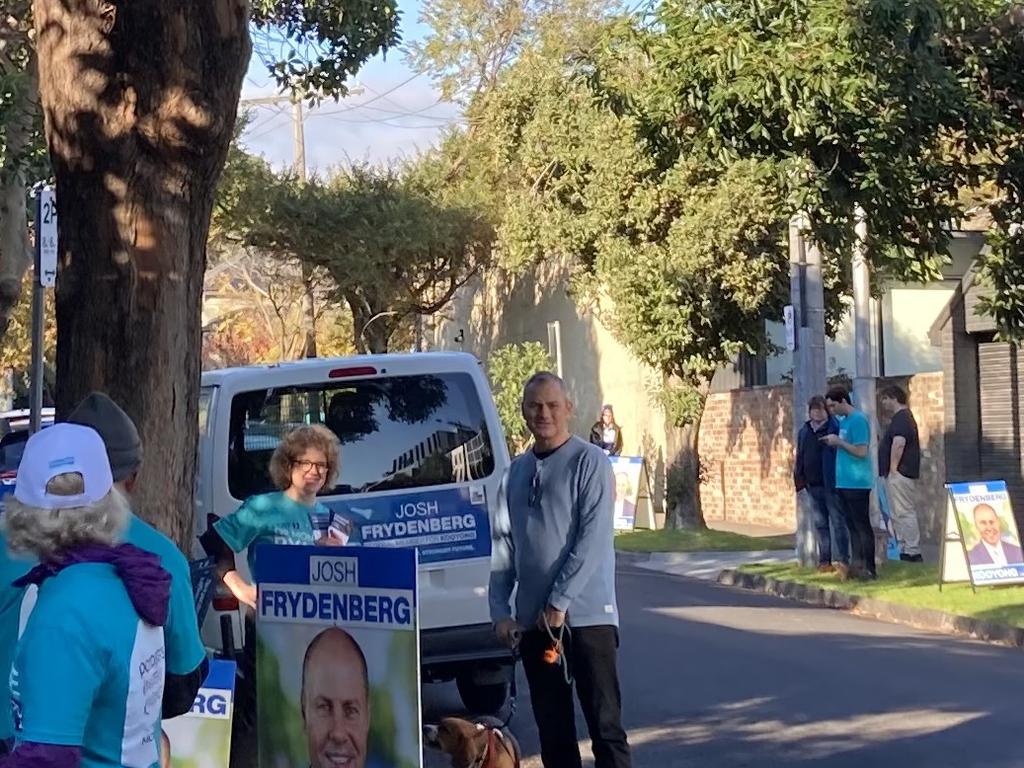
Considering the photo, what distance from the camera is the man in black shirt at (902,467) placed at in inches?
694

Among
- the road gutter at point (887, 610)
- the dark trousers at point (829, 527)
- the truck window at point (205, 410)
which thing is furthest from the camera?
the dark trousers at point (829, 527)

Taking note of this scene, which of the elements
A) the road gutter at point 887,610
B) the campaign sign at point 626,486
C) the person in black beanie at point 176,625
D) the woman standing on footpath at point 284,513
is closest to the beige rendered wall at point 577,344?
the campaign sign at point 626,486

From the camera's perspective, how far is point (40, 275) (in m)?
10.1

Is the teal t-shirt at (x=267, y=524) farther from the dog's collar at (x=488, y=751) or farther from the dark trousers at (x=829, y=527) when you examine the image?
the dark trousers at (x=829, y=527)

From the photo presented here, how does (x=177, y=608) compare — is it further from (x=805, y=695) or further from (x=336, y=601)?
(x=805, y=695)

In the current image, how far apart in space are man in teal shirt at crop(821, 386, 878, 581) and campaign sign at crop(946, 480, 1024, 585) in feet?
3.89

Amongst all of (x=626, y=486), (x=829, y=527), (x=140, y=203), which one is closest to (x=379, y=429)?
(x=140, y=203)

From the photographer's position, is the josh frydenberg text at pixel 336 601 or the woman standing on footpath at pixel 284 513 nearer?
the josh frydenberg text at pixel 336 601

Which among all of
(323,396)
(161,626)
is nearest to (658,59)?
(323,396)

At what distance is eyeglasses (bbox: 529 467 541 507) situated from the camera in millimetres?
6891

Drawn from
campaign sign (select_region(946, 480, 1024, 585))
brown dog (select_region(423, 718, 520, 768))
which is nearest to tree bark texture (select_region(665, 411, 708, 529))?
campaign sign (select_region(946, 480, 1024, 585))

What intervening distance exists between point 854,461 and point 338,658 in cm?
1152

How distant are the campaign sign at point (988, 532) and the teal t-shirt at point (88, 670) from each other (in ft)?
41.5

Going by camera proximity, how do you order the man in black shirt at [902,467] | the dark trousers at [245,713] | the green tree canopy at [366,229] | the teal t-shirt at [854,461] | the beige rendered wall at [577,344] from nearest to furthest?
1. the dark trousers at [245,713]
2. the teal t-shirt at [854,461]
3. the man in black shirt at [902,467]
4. the beige rendered wall at [577,344]
5. the green tree canopy at [366,229]
